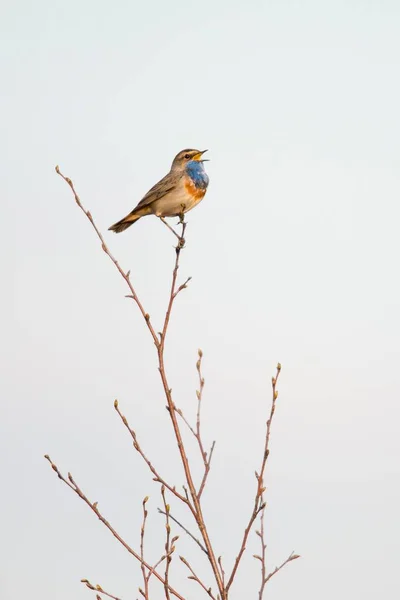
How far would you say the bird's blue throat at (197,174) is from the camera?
12.3 m

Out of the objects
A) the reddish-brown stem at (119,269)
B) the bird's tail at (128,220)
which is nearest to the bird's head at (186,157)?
the bird's tail at (128,220)

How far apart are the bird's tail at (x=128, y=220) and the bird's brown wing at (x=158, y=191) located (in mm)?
73

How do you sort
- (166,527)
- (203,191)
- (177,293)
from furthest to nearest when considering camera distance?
(203,191), (177,293), (166,527)

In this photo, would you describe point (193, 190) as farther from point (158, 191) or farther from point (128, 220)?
point (128, 220)

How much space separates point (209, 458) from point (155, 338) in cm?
85

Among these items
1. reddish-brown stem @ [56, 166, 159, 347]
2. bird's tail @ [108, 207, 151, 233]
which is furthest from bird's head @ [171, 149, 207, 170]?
reddish-brown stem @ [56, 166, 159, 347]

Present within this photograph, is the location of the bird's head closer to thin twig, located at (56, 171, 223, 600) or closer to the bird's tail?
the bird's tail

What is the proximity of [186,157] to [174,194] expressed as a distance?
38.4 inches

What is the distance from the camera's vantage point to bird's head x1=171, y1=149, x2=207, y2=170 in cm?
1279

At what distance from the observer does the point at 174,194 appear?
12172mm

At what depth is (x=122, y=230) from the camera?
12648 mm

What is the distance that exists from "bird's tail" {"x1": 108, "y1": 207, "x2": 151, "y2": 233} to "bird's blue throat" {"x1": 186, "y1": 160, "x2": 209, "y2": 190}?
801mm

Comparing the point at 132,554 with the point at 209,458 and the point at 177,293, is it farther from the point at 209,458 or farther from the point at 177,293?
the point at 177,293

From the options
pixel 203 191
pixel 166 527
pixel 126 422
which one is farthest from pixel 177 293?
pixel 203 191
